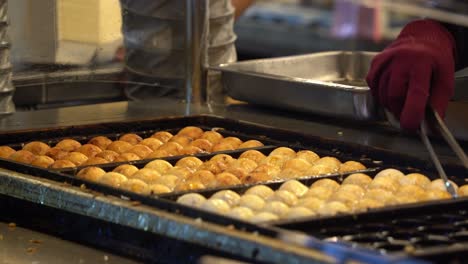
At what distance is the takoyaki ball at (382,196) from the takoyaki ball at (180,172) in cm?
44

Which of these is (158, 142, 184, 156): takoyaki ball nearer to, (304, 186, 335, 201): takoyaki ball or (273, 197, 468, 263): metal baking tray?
(304, 186, 335, 201): takoyaki ball

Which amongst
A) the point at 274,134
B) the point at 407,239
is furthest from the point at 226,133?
the point at 407,239

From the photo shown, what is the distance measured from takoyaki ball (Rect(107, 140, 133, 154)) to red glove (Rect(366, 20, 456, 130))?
2.23 ft

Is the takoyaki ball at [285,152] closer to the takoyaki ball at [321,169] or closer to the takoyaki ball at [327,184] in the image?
the takoyaki ball at [321,169]

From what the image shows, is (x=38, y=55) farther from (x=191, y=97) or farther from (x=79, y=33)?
(x=191, y=97)

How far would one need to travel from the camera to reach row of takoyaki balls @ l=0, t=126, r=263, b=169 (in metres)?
2.85

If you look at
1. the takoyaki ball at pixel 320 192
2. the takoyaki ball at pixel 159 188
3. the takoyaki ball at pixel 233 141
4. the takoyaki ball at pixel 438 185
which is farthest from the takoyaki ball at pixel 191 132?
the takoyaki ball at pixel 438 185

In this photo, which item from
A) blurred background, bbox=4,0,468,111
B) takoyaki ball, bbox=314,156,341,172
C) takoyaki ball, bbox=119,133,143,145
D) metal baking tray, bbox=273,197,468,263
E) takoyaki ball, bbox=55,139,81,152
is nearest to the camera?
metal baking tray, bbox=273,197,468,263

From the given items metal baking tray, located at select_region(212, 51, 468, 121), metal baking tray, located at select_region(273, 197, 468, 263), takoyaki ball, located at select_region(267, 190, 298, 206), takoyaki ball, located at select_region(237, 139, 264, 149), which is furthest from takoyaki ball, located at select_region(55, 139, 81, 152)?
metal baking tray, located at select_region(273, 197, 468, 263)

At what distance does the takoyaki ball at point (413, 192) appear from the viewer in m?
2.46

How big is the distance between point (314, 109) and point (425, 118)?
2.03ft

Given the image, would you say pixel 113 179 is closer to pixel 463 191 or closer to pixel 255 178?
pixel 255 178

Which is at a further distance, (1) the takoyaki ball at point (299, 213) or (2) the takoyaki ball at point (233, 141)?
(2) the takoyaki ball at point (233, 141)

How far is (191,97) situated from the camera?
3.77 metres
